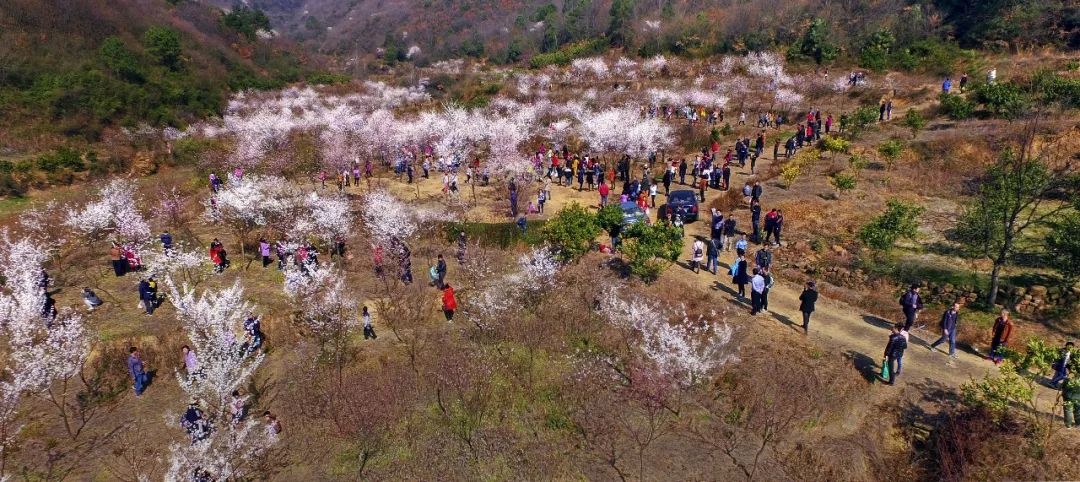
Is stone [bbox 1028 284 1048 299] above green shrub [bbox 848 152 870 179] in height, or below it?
below

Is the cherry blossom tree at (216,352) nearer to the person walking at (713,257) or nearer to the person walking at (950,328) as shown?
the person walking at (713,257)

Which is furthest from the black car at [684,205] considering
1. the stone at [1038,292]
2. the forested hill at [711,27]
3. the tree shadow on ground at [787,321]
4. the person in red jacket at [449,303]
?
the forested hill at [711,27]

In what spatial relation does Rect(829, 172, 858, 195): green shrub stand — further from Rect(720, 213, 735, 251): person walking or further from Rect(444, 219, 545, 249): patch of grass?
Rect(444, 219, 545, 249): patch of grass

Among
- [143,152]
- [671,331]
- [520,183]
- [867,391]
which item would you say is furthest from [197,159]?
[867,391]

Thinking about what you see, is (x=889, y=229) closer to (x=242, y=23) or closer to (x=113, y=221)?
(x=113, y=221)

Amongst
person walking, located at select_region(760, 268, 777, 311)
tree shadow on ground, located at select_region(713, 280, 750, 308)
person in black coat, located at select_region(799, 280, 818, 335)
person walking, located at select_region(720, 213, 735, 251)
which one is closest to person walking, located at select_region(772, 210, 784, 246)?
person walking, located at select_region(720, 213, 735, 251)

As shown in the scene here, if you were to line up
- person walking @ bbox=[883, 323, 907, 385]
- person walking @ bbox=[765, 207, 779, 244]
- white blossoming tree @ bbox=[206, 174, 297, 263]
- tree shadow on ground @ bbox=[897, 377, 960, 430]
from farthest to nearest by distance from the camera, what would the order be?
white blossoming tree @ bbox=[206, 174, 297, 263], person walking @ bbox=[765, 207, 779, 244], person walking @ bbox=[883, 323, 907, 385], tree shadow on ground @ bbox=[897, 377, 960, 430]

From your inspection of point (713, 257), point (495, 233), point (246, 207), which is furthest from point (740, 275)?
point (246, 207)
